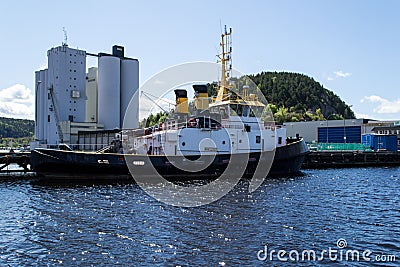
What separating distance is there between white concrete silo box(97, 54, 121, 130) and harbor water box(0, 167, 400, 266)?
3731cm

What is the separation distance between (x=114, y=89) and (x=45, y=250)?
48.8 metres

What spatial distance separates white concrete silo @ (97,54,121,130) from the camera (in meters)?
56.8

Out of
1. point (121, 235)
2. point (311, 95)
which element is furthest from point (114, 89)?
point (311, 95)

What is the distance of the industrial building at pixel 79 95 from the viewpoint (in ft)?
168

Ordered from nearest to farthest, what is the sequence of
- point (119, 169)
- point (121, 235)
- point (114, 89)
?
point (121, 235)
point (119, 169)
point (114, 89)

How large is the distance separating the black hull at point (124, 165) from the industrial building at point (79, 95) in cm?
2533

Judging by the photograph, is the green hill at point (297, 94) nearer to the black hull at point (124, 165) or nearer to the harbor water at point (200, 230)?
the black hull at point (124, 165)

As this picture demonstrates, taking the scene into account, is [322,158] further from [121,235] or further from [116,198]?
[121,235]

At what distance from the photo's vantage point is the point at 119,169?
25.1 meters

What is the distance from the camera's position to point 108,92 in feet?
188

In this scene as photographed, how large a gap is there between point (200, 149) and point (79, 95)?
3046cm

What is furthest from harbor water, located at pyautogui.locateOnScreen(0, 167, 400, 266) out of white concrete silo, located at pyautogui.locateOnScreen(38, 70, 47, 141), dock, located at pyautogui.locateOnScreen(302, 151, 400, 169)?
white concrete silo, located at pyautogui.locateOnScreen(38, 70, 47, 141)

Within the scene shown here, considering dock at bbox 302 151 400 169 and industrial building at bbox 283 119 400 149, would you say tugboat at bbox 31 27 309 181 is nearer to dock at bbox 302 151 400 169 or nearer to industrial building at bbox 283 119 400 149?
dock at bbox 302 151 400 169

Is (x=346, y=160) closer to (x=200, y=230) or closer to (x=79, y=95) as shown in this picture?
(x=79, y=95)
